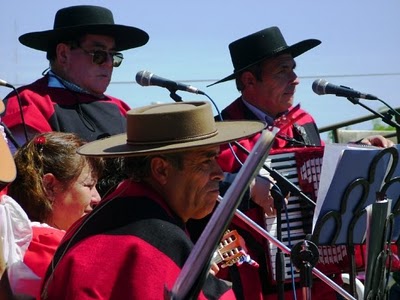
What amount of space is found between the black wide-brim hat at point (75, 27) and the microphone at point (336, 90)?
1.14 meters

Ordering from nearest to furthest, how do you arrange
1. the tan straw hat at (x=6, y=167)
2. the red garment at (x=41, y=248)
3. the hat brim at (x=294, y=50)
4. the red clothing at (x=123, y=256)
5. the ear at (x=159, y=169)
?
the tan straw hat at (x=6, y=167), the red clothing at (x=123, y=256), the ear at (x=159, y=169), the red garment at (x=41, y=248), the hat brim at (x=294, y=50)

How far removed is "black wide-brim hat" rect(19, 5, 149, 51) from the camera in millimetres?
4813

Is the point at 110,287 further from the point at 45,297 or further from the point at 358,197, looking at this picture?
the point at 358,197

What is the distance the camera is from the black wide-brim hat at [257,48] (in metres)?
5.33

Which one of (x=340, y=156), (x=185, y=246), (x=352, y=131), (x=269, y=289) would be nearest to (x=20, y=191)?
(x=185, y=246)

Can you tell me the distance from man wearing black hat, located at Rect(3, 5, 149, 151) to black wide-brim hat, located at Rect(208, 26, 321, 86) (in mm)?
751

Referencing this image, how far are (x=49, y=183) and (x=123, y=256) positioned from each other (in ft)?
3.31

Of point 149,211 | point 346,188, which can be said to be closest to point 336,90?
point 346,188

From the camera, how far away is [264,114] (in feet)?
16.8

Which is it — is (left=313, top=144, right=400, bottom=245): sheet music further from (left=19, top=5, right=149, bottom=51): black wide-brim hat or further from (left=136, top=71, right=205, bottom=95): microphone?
(left=19, top=5, right=149, bottom=51): black wide-brim hat

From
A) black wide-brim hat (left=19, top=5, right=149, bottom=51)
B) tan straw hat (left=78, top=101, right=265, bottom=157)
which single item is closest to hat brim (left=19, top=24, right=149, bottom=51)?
black wide-brim hat (left=19, top=5, right=149, bottom=51)

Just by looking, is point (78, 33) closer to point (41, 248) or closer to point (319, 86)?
point (319, 86)

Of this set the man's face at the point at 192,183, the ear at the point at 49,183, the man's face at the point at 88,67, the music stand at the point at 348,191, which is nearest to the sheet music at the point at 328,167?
the music stand at the point at 348,191

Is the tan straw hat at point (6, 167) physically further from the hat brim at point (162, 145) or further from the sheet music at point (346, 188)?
the sheet music at point (346, 188)
